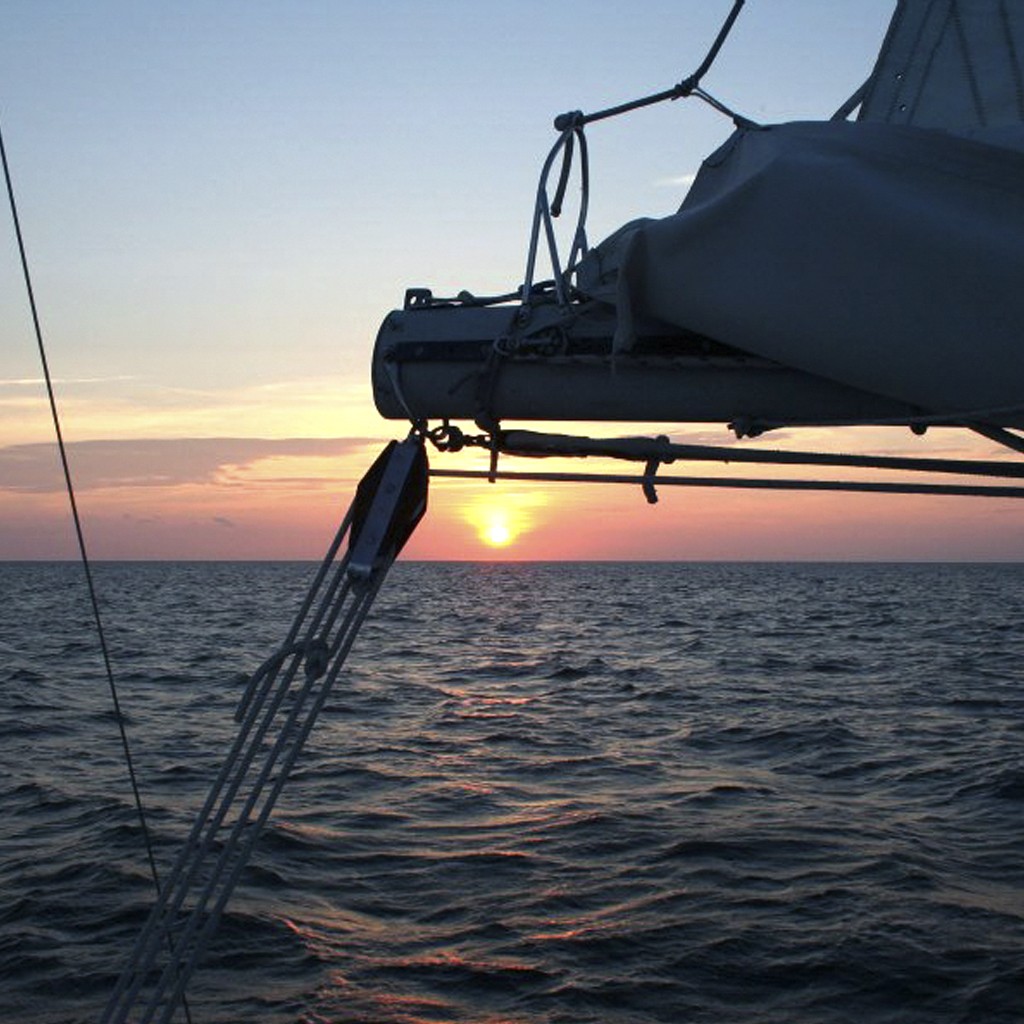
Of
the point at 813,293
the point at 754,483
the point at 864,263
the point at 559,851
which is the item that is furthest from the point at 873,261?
the point at 559,851

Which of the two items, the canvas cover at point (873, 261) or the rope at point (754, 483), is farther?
the rope at point (754, 483)

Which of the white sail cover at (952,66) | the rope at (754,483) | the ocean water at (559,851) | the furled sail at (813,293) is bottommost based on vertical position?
the ocean water at (559,851)

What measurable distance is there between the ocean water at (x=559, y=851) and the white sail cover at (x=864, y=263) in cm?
588

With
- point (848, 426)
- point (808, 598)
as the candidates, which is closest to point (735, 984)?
point (848, 426)

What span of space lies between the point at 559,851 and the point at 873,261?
31.1 feet

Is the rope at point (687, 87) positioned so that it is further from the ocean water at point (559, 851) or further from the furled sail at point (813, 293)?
the ocean water at point (559, 851)

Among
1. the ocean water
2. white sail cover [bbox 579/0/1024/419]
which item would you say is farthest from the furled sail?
the ocean water

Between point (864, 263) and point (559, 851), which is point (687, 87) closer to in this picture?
point (864, 263)

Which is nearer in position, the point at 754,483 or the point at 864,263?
the point at 864,263

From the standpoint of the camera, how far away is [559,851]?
39.8 ft

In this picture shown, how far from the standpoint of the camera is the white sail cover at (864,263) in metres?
3.43

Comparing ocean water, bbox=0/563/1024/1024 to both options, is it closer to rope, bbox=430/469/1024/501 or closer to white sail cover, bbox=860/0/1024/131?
rope, bbox=430/469/1024/501

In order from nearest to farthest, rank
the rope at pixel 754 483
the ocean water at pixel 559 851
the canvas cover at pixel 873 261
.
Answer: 1. the canvas cover at pixel 873 261
2. the rope at pixel 754 483
3. the ocean water at pixel 559 851

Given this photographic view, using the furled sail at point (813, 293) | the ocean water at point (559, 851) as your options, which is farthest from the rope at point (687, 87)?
the ocean water at point (559, 851)
